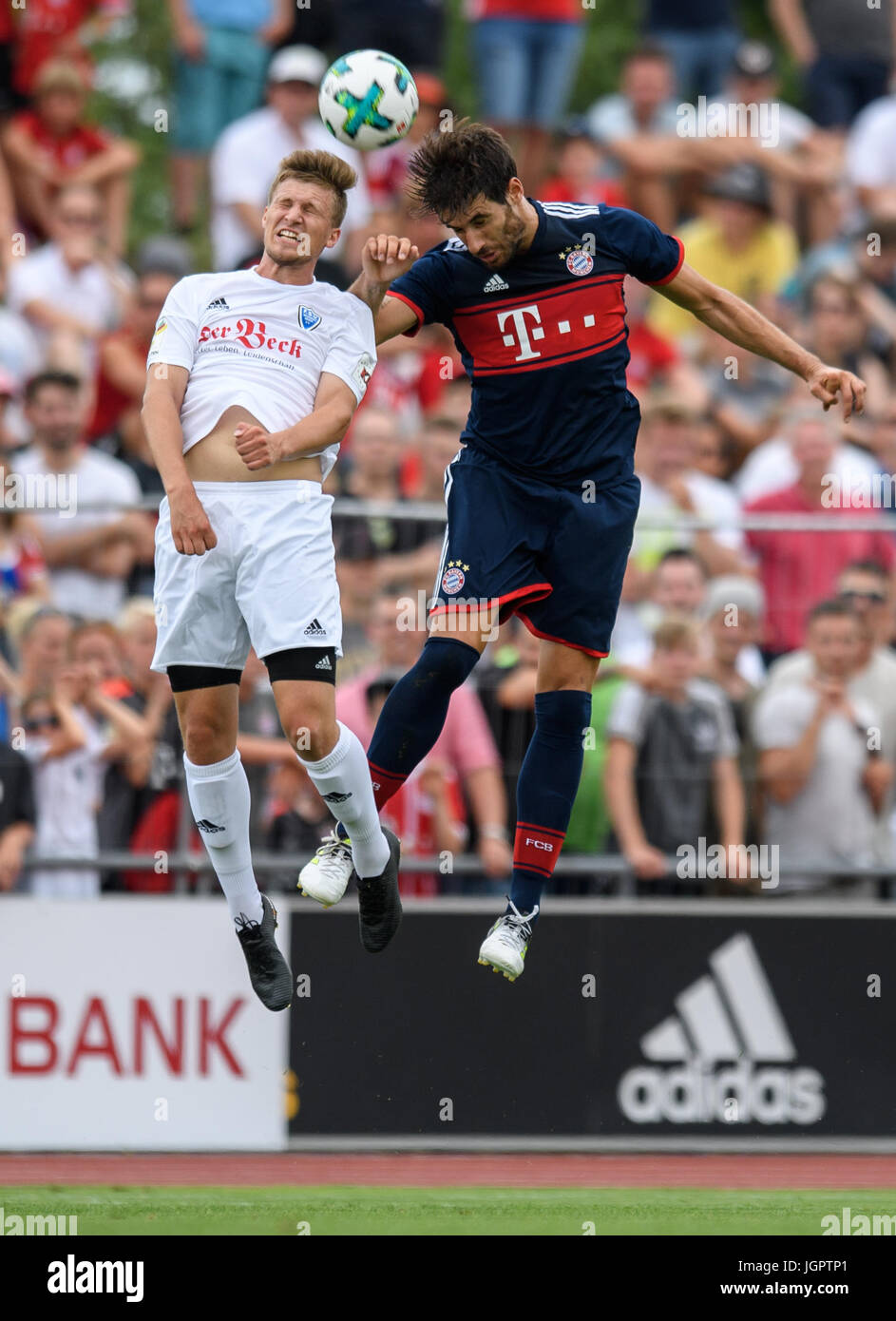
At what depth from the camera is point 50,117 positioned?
587 inches

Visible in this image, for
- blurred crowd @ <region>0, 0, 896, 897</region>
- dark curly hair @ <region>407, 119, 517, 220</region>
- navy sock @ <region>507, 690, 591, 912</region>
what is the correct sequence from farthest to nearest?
1. blurred crowd @ <region>0, 0, 896, 897</region>
2. navy sock @ <region>507, 690, 591, 912</region>
3. dark curly hair @ <region>407, 119, 517, 220</region>

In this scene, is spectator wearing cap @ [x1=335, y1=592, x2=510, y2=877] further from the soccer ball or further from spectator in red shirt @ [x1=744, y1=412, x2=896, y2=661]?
the soccer ball

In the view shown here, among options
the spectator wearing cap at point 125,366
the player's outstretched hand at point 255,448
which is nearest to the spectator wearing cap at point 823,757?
the player's outstretched hand at point 255,448

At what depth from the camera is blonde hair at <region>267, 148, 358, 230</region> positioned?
319 inches

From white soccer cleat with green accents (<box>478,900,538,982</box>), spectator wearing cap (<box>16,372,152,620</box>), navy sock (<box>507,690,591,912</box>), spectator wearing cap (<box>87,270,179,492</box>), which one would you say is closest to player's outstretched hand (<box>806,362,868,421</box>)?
navy sock (<box>507,690,591,912</box>)

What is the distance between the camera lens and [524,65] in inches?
617

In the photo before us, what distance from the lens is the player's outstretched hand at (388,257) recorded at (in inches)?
320

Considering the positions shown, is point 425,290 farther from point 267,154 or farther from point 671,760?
point 267,154

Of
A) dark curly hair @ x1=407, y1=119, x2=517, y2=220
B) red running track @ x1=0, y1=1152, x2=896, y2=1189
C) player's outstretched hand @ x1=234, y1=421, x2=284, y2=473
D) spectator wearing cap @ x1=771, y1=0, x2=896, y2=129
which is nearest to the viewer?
player's outstretched hand @ x1=234, y1=421, x2=284, y2=473

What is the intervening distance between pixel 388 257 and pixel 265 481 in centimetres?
99

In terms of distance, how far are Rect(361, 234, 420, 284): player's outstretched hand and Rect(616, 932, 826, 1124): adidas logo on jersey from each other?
4934 millimetres

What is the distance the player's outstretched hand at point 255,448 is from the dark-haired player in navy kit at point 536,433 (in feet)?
2.71

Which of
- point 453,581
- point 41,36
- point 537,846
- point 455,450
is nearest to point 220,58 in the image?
point 41,36

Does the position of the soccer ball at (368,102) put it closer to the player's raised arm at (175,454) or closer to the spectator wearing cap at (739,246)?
the player's raised arm at (175,454)
